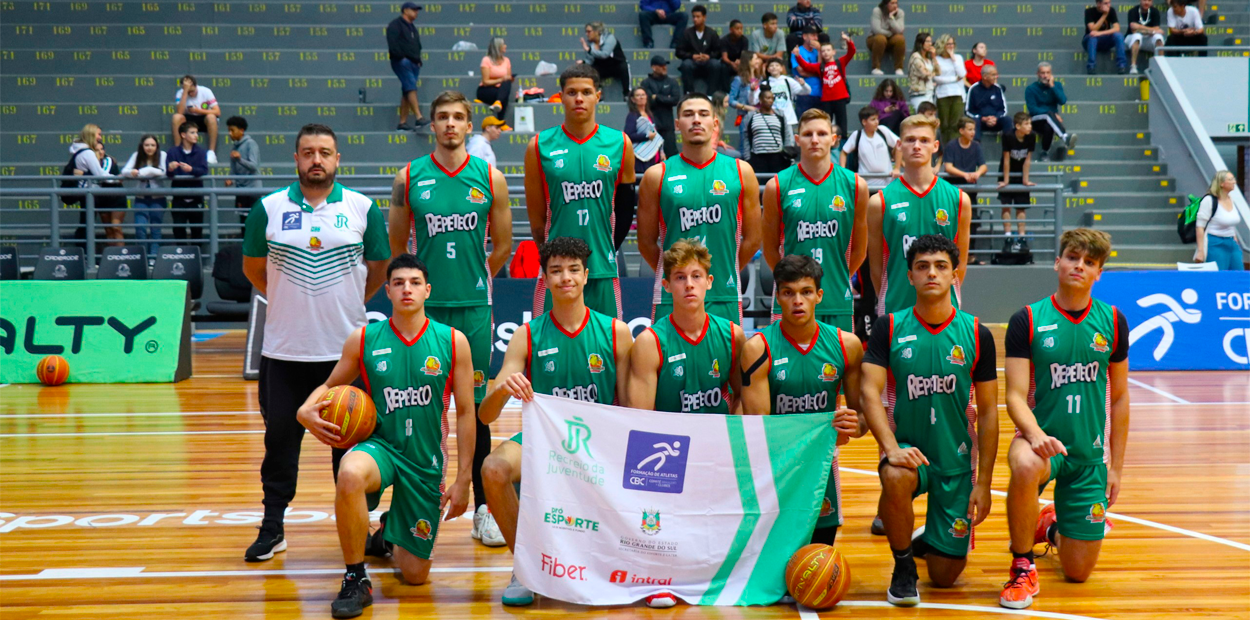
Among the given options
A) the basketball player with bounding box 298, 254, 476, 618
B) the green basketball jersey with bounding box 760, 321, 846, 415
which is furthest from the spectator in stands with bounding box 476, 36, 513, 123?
the green basketball jersey with bounding box 760, 321, 846, 415

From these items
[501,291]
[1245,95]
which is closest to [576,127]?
[501,291]

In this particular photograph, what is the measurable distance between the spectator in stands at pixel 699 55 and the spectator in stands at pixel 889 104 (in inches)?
113

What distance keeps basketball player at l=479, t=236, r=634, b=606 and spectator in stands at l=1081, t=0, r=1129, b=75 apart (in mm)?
16140

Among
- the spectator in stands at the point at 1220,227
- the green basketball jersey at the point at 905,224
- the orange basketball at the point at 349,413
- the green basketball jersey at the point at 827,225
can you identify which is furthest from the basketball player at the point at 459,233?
the spectator in stands at the point at 1220,227

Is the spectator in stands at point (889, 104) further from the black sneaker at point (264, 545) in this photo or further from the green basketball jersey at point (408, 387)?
the black sneaker at point (264, 545)

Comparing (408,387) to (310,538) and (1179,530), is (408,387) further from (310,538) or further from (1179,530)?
(1179,530)

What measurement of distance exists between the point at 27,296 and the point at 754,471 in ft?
27.5

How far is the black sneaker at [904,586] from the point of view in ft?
14.6

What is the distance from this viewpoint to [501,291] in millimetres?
10156

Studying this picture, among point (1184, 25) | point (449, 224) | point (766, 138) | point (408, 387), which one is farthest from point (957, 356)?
point (1184, 25)

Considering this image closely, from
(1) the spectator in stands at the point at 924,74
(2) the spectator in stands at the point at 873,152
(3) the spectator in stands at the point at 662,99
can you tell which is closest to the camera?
(2) the spectator in stands at the point at 873,152

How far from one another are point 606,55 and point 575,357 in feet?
40.8

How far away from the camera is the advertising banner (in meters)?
10.4

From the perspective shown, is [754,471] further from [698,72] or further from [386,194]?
[698,72]
